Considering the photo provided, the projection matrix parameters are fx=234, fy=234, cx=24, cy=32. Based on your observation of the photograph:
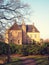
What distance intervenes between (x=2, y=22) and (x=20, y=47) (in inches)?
547

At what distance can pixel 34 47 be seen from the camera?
4178 cm

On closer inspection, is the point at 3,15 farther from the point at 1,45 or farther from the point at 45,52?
the point at 45,52

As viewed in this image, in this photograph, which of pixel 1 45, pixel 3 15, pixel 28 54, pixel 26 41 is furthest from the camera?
pixel 26 41

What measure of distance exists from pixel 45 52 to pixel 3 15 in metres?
15.7

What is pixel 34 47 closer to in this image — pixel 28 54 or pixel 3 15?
pixel 28 54

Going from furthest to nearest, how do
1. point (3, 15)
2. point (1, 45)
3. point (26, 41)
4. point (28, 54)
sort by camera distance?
point (26, 41) → point (28, 54) → point (1, 45) → point (3, 15)

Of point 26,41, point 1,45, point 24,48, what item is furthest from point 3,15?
point 26,41

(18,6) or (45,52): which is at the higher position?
(18,6)

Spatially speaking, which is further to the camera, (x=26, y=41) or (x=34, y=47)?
(x=26, y=41)

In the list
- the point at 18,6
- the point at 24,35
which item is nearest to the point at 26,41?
the point at 24,35

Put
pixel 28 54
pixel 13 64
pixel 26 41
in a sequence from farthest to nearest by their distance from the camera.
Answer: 1. pixel 26 41
2. pixel 28 54
3. pixel 13 64

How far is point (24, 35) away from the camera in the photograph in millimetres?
85438

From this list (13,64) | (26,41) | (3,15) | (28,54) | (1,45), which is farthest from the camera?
(26,41)

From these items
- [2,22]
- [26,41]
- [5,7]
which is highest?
[5,7]
